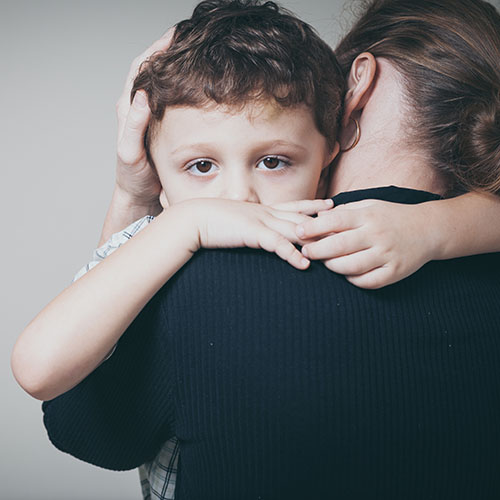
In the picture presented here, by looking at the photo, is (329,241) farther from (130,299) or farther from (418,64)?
(418,64)

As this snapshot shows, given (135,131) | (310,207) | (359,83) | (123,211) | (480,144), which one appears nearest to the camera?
(310,207)

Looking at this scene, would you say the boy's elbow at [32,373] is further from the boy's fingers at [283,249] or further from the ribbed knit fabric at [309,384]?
the boy's fingers at [283,249]

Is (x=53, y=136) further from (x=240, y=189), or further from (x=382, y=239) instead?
(x=382, y=239)

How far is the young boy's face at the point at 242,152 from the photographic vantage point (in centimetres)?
109

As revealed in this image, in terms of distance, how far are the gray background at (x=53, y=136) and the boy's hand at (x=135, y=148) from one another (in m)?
0.87

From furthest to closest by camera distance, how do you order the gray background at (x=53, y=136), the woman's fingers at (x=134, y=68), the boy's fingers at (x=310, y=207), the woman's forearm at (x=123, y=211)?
the gray background at (x=53, y=136)
the woman's forearm at (x=123, y=211)
the woman's fingers at (x=134, y=68)
the boy's fingers at (x=310, y=207)

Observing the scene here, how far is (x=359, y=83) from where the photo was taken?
1.17 m

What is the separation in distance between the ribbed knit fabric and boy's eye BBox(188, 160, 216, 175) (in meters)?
0.37

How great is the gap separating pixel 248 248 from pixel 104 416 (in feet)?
1.07

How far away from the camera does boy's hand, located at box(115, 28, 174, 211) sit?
125 centimetres

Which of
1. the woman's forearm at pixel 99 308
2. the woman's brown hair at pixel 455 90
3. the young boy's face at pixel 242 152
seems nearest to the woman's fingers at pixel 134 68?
the young boy's face at pixel 242 152

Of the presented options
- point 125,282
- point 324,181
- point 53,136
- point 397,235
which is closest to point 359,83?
point 324,181

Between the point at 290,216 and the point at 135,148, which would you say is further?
the point at 135,148

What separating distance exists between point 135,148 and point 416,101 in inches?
23.3
